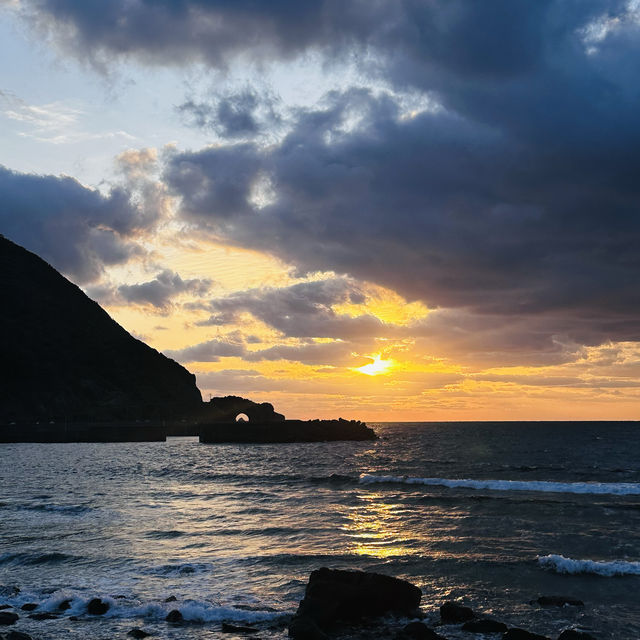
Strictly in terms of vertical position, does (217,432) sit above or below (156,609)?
above

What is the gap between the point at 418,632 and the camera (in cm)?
1792

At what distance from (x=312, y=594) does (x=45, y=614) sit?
9.55 m

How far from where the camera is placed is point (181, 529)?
3703 centimetres

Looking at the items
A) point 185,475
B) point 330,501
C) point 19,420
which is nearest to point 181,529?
point 330,501

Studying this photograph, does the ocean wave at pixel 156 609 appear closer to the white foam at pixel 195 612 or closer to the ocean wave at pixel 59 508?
the white foam at pixel 195 612

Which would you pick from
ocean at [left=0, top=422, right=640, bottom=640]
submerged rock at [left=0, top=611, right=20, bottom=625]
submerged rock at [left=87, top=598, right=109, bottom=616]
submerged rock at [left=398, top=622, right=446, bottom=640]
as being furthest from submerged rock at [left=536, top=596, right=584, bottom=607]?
submerged rock at [left=0, top=611, right=20, bottom=625]

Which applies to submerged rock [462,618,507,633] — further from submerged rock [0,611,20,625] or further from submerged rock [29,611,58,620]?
submerged rock [0,611,20,625]

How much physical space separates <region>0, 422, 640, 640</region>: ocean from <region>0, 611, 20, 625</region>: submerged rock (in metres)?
0.63

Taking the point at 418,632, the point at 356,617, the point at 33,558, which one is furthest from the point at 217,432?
the point at 418,632

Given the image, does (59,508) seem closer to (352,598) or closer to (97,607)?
(97,607)

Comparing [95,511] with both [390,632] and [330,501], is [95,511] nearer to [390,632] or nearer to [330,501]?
[330,501]

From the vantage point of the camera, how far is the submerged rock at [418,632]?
17609 millimetres

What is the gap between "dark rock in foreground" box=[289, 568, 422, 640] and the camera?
1952 cm

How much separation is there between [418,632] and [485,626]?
2.30 metres
